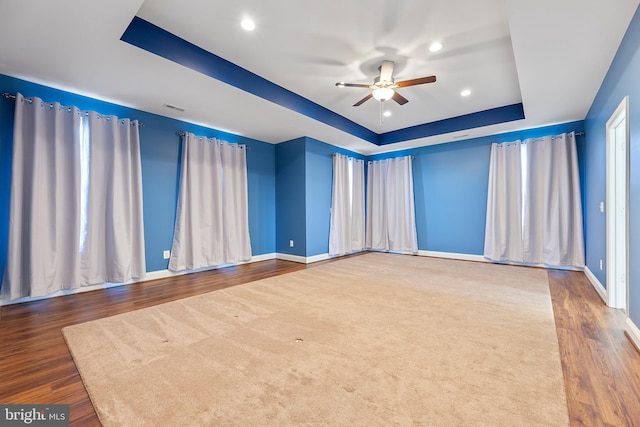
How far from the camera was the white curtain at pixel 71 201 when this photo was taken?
2.77 m

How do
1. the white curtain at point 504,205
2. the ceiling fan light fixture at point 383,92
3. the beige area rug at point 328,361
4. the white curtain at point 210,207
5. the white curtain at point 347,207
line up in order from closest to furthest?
the beige area rug at point 328,361 < the ceiling fan light fixture at point 383,92 < the white curtain at point 210,207 < the white curtain at point 504,205 < the white curtain at point 347,207

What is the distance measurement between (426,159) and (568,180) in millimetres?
2373

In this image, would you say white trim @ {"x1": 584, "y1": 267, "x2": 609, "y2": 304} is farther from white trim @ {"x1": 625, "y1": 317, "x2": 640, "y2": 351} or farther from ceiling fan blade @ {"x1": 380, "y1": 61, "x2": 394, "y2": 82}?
ceiling fan blade @ {"x1": 380, "y1": 61, "x2": 394, "y2": 82}

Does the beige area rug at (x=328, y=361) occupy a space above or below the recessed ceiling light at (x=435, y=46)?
below

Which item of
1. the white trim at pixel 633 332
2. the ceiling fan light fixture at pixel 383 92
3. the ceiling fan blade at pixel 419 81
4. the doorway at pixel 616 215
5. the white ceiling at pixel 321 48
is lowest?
the white trim at pixel 633 332

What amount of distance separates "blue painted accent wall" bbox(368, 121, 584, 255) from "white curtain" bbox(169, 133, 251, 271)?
12.4 feet

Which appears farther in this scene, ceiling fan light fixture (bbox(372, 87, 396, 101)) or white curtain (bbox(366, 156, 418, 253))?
white curtain (bbox(366, 156, 418, 253))

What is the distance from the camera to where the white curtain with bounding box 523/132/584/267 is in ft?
13.6

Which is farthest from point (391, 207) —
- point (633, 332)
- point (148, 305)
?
point (148, 305)

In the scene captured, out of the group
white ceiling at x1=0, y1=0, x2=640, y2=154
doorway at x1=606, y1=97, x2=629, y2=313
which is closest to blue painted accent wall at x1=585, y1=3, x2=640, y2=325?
white ceiling at x1=0, y1=0, x2=640, y2=154

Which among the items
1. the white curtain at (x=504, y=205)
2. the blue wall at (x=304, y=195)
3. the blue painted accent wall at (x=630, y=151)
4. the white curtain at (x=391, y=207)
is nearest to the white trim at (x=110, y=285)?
the blue wall at (x=304, y=195)

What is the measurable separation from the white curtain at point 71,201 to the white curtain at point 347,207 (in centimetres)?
347

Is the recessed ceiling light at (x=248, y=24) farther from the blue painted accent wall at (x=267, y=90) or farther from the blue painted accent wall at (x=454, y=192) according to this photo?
the blue painted accent wall at (x=454, y=192)

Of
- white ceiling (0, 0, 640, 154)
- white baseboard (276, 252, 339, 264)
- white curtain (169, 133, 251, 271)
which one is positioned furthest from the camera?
white baseboard (276, 252, 339, 264)
